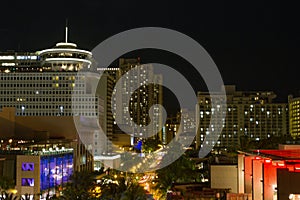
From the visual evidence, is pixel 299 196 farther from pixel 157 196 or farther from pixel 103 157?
pixel 103 157

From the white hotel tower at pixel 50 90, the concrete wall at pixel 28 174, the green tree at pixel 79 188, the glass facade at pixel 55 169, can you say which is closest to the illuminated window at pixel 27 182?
the concrete wall at pixel 28 174

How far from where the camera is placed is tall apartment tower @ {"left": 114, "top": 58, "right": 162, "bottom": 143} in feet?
376

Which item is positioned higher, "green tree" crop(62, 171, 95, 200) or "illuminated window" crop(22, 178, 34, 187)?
"green tree" crop(62, 171, 95, 200)

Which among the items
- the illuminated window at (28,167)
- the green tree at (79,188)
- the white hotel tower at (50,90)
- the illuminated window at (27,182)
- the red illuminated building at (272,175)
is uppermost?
the white hotel tower at (50,90)

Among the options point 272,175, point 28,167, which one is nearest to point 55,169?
point 28,167

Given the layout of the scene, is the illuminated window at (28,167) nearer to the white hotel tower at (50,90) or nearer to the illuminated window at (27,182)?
the illuminated window at (27,182)

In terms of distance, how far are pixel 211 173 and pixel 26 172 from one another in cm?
1221

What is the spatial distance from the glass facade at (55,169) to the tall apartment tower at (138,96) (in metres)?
71.6

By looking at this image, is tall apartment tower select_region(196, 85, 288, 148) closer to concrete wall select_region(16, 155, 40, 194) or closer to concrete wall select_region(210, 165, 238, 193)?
concrete wall select_region(16, 155, 40, 194)

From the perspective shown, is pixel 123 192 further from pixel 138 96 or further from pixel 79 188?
pixel 138 96

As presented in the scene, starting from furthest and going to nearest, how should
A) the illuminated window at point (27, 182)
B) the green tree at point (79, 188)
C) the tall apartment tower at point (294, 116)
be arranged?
1. the tall apartment tower at point (294, 116)
2. the illuminated window at point (27, 182)
3. the green tree at point (79, 188)

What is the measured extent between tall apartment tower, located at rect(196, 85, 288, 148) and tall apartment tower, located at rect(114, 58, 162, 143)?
86.7 ft

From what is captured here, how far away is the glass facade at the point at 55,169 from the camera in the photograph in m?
30.8

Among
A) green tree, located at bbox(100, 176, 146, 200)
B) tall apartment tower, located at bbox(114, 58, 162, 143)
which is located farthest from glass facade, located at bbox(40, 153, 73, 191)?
tall apartment tower, located at bbox(114, 58, 162, 143)
